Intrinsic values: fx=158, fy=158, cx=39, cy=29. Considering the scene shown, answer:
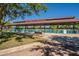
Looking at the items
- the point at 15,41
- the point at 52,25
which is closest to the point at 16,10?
the point at 15,41

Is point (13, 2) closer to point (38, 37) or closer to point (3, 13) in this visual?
point (3, 13)

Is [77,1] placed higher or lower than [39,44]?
higher

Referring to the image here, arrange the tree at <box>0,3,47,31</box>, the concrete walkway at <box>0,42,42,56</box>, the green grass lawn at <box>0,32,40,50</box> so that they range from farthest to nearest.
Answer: the tree at <box>0,3,47,31</box>
the green grass lawn at <box>0,32,40,50</box>
the concrete walkway at <box>0,42,42,56</box>

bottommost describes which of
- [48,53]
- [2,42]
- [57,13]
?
[48,53]

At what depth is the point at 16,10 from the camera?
3.95m

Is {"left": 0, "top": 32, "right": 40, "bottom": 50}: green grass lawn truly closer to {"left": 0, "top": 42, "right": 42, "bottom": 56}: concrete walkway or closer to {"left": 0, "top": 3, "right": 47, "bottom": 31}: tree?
{"left": 0, "top": 42, "right": 42, "bottom": 56}: concrete walkway

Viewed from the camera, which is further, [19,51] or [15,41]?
[15,41]

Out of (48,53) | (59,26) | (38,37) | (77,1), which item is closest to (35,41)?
(38,37)

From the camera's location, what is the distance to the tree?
3725 mm

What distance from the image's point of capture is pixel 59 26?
11.7 feet

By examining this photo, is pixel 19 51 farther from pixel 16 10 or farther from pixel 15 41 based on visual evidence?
pixel 16 10

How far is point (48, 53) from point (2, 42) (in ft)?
3.49

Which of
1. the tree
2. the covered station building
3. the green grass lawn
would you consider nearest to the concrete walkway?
the green grass lawn

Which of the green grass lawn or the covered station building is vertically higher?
the covered station building
